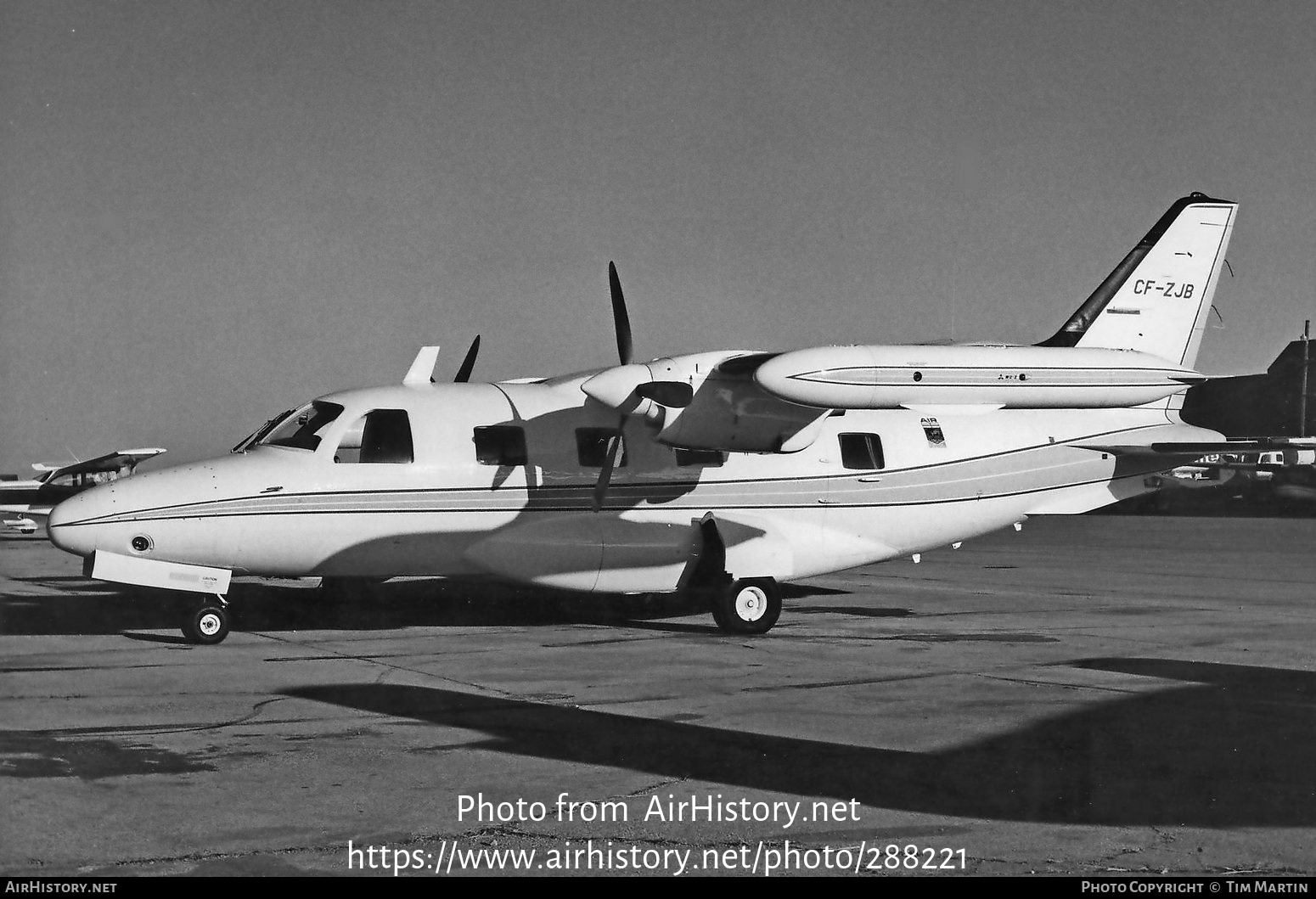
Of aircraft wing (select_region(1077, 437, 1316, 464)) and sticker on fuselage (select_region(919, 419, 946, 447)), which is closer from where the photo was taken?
aircraft wing (select_region(1077, 437, 1316, 464))

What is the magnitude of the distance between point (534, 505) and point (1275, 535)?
83.1 feet

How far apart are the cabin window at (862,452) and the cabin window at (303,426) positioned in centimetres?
612

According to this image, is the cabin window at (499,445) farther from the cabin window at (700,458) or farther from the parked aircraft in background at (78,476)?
the parked aircraft in background at (78,476)

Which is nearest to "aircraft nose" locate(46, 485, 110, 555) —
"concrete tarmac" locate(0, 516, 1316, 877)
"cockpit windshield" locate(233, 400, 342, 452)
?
"concrete tarmac" locate(0, 516, 1316, 877)

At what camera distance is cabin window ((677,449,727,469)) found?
1570cm

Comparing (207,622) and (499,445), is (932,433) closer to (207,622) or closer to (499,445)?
(499,445)

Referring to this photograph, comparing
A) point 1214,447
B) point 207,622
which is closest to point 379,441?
point 207,622

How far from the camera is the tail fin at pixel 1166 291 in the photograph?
17703 mm

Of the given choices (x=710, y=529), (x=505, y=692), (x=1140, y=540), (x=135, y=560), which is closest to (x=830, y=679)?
(x=505, y=692)

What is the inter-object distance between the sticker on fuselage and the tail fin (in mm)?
2073

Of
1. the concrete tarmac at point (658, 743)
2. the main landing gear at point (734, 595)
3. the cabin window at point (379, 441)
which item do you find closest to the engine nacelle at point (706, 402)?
the main landing gear at point (734, 595)

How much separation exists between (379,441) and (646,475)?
3.07 meters

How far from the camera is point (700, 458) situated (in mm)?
15797

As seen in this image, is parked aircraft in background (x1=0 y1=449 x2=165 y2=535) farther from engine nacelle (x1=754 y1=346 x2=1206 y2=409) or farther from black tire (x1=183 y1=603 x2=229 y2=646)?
engine nacelle (x1=754 y1=346 x2=1206 y2=409)
